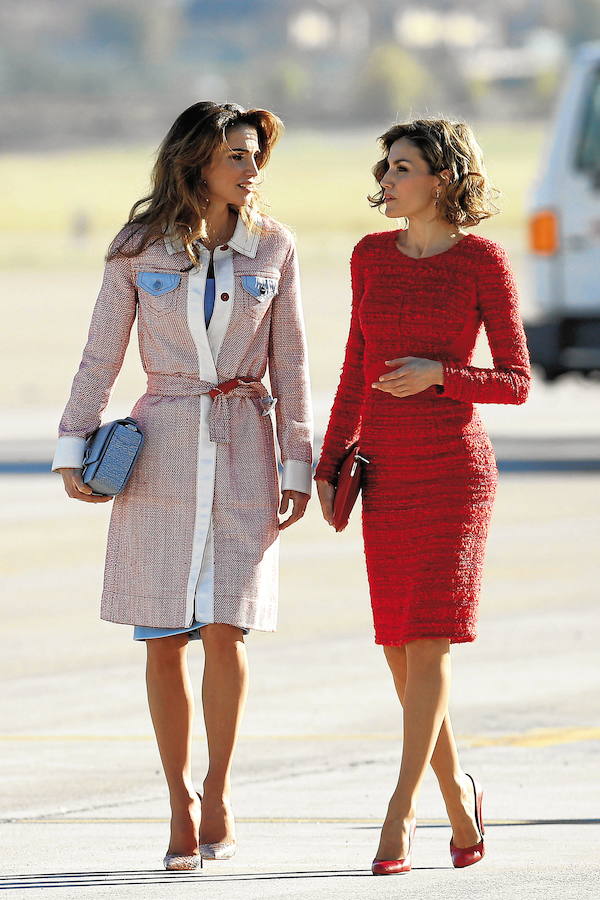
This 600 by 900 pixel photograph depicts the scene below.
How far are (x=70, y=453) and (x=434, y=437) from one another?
36.3 inches

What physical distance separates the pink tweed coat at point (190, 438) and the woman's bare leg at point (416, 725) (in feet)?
1.44

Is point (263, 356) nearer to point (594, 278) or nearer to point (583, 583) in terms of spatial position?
point (583, 583)

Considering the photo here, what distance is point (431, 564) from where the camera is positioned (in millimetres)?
4988

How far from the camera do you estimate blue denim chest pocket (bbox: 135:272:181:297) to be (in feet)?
17.0

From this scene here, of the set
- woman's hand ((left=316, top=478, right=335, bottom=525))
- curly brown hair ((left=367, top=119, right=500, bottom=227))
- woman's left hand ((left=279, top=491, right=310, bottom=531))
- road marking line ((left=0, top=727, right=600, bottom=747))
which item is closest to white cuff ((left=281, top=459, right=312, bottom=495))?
woman's left hand ((left=279, top=491, right=310, bottom=531))

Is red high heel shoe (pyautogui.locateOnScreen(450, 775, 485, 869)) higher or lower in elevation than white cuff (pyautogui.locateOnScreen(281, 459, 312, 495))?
lower

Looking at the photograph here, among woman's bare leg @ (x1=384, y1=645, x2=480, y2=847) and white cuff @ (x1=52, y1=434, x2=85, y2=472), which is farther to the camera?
white cuff @ (x1=52, y1=434, x2=85, y2=472)

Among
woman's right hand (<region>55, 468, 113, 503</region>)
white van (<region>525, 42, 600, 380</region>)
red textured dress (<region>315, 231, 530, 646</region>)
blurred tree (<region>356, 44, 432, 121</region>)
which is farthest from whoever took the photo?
blurred tree (<region>356, 44, 432, 121</region>)

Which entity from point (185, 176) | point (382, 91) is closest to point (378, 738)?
point (185, 176)

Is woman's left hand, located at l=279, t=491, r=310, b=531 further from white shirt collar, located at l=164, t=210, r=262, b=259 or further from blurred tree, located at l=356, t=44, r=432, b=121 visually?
blurred tree, located at l=356, t=44, r=432, b=121

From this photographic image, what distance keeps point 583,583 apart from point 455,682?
2582mm

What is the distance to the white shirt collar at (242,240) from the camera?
5.20 m

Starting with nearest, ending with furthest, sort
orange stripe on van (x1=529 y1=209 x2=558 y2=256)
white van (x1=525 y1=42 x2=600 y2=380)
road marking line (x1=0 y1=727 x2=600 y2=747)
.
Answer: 1. road marking line (x1=0 y1=727 x2=600 y2=747)
2. white van (x1=525 y1=42 x2=600 y2=380)
3. orange stripe on van (x1=529 y1=209 x2=558 y2=256)

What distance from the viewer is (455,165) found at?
5.02 metres
